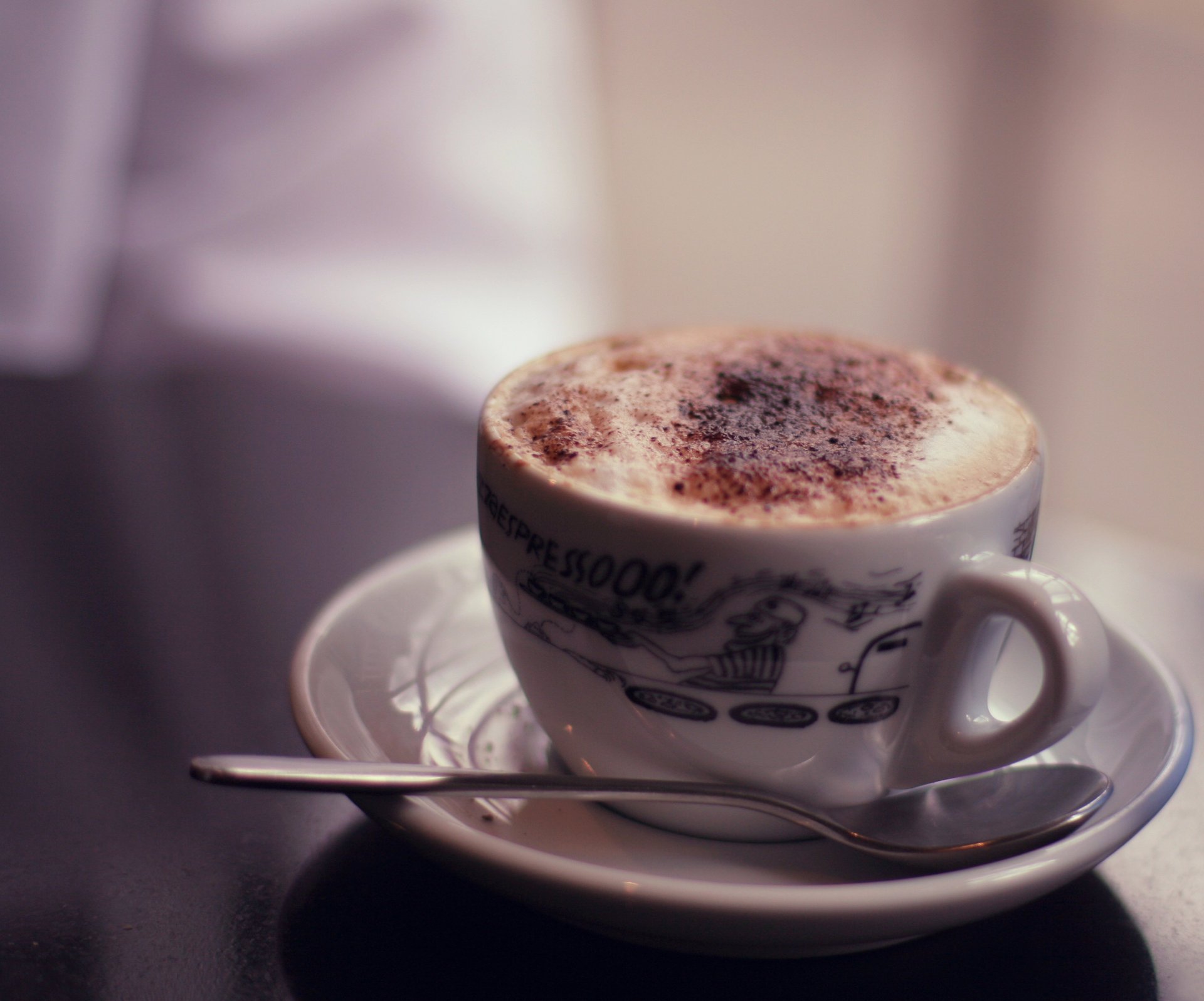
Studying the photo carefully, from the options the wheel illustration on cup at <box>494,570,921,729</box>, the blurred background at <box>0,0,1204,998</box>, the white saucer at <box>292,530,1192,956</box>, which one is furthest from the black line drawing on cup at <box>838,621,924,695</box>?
the blurred background at <box>0,0,1204,998</box>

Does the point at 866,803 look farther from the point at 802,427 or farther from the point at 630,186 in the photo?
the point at 630,186

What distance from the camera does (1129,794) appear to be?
0.55 m

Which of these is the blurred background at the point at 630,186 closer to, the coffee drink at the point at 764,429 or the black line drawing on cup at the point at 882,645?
the coffee drink at the point at 764,429

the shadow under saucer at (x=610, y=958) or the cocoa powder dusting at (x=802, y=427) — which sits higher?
the cocoa powder dusting at (x=802, y=427)

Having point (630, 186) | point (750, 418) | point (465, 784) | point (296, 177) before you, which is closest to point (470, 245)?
point (296, 177)

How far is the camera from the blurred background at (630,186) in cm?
202

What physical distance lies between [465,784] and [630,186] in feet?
7.42

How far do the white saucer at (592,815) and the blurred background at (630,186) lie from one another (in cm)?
107

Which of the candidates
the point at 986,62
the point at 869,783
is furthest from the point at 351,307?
the point at 869,783

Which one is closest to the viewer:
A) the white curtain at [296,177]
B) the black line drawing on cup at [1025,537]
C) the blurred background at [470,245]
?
the black line drawing on cup at [1025,537]

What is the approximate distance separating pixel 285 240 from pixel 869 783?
6.02 feet

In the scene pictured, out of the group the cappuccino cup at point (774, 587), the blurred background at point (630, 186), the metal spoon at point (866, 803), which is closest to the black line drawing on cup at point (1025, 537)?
the cappuccino cup at point (774, 587)

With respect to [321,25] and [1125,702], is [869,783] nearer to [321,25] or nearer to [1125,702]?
[1125,702]

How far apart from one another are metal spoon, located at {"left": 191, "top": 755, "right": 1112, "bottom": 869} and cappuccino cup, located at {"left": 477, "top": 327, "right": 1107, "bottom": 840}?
2cm
